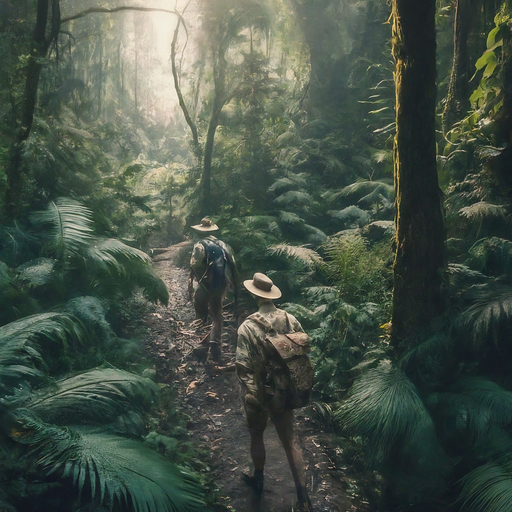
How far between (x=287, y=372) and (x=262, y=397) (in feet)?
1.19

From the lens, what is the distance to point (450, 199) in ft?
22.9

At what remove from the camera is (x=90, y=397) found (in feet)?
13.5

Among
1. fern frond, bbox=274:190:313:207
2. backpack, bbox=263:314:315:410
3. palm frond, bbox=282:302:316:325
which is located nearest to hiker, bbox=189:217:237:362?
palm frond, bbox=282:302:316:325

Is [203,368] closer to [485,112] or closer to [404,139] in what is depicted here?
[404,139]

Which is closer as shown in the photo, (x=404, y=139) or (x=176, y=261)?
(x=404, y=139)

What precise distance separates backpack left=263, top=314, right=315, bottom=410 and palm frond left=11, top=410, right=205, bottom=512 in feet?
3.57

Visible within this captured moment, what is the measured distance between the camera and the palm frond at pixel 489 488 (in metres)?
3.45

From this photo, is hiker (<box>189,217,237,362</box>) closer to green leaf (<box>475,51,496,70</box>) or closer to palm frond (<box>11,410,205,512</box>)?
palm frond (<box>11,410,205,512</box>)

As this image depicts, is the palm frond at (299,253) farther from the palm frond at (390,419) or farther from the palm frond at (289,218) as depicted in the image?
the palm frond at (390,419)

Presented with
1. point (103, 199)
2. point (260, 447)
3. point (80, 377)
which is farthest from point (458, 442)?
point (103, 199)

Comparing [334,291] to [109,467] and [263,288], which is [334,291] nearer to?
[263,288]

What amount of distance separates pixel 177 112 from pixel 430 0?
42885 mm

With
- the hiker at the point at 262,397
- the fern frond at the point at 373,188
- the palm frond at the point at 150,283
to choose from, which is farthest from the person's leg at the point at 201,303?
the fern frond at the point at 373,188

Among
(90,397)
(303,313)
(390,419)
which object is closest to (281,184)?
(303,313)
